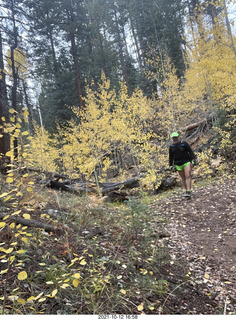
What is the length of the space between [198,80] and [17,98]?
996cm

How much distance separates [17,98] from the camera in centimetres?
694

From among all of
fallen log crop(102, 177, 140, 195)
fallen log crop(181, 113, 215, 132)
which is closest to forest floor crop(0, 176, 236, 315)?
fallen log crop(102, 177, 140, 195)

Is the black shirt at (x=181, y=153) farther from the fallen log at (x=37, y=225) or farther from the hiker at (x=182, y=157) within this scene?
the fallen log at (x=37, y=225)

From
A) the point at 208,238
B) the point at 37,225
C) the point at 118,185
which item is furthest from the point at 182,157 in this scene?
the point at 37,225

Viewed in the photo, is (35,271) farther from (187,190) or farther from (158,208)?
(187,190)

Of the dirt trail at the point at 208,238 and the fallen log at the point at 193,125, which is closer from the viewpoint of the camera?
the dirt trail at the point at 208,238

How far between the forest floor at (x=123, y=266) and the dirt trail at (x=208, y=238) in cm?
1

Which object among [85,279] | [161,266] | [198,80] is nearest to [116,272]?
[85,279]

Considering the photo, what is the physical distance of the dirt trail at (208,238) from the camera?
2.38 metres

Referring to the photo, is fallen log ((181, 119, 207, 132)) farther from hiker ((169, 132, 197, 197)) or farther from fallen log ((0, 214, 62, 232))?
fallen log ((0, 214, 62, 232))

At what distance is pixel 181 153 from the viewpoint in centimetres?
531

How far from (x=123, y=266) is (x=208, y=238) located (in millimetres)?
2013

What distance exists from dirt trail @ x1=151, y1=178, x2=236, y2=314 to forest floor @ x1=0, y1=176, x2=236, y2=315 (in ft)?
0.04

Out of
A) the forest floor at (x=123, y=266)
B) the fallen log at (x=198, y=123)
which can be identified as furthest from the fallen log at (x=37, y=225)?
the fallen log at (x=198, y=123)
